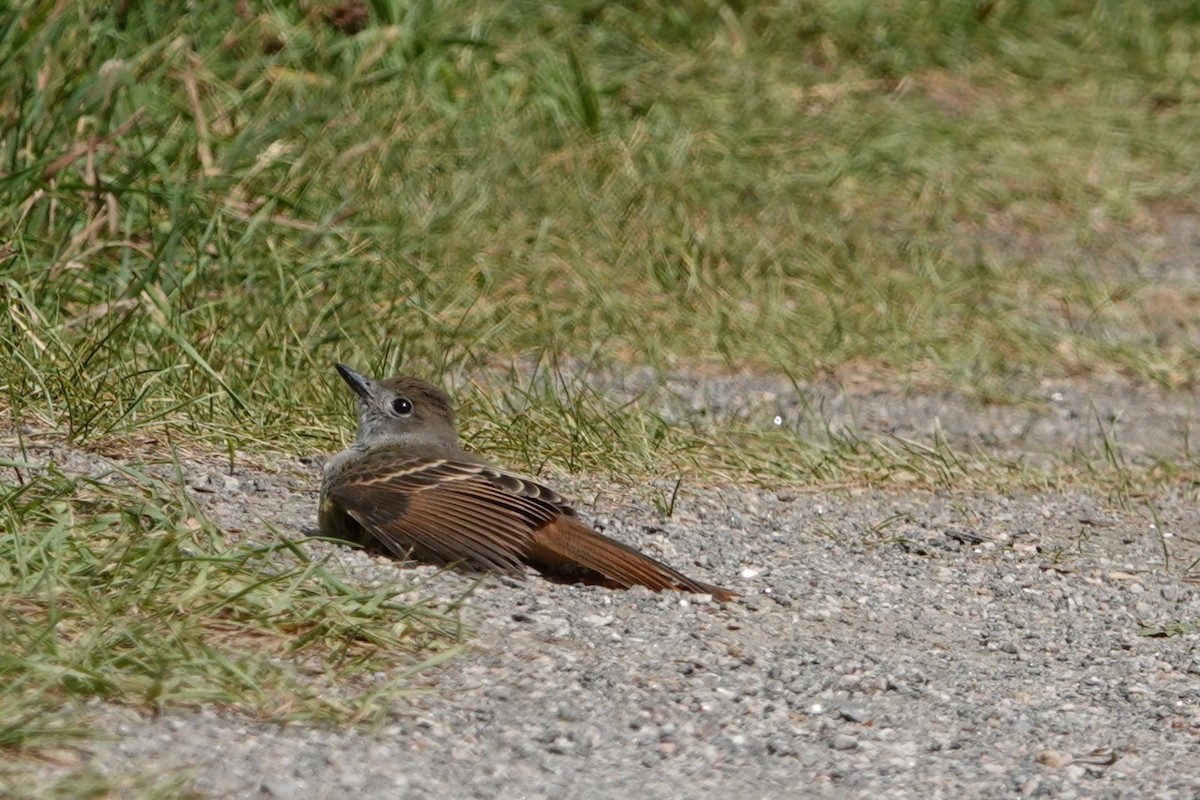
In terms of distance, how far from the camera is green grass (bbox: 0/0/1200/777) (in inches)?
193

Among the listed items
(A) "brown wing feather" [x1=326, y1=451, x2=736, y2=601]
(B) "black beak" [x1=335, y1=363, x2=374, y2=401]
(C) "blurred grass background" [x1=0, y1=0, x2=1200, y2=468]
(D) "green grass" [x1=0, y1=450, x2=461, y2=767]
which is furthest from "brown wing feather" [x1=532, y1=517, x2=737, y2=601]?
(C) "blurred grass background" [x1=0, y1=0, x2=1200, y2=468]

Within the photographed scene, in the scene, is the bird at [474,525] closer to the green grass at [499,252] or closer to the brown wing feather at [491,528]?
the brown wing feather at [491,528]

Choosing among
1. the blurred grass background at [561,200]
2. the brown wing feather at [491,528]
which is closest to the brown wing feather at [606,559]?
the brown wing feather at [491,528]

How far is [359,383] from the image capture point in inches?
251

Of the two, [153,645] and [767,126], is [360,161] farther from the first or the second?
[153,645]

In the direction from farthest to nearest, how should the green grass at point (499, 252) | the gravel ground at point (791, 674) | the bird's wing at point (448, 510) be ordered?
the bird's wing at point (448, 510), the green grass at point (499, 252), the gravel ground at point (791, 674)

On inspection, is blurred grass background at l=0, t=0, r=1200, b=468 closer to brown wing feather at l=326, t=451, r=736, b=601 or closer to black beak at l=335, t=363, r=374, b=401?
black beak at l=335, t=363, r=374, b=401

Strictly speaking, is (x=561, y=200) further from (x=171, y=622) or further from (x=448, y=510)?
(x=171, y=622)

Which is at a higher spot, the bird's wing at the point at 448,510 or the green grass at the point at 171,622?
the green grass at the point at 171,622

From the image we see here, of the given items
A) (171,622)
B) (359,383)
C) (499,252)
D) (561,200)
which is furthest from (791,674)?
(561,200)

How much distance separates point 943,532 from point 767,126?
4865mm

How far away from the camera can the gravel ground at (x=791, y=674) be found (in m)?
4.30

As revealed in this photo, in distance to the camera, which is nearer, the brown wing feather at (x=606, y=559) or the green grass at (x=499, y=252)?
the green grass at (x=499, y=252)

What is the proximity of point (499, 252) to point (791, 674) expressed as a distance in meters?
4.13
